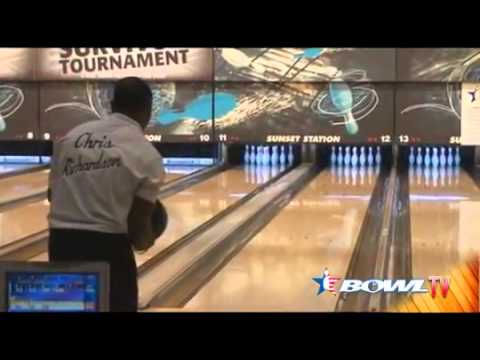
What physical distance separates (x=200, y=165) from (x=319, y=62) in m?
1.60

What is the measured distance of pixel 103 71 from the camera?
3.97m

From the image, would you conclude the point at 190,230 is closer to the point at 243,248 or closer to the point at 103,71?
the point at 243,248

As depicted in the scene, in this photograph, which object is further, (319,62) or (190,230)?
(319,62)

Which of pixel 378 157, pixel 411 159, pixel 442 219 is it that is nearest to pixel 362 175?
pixel 378 157

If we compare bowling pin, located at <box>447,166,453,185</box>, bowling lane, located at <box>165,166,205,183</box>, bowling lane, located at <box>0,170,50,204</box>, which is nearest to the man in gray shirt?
bowling lane, located at <box>0,170,50,204</box>

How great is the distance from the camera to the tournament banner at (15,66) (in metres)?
3.83

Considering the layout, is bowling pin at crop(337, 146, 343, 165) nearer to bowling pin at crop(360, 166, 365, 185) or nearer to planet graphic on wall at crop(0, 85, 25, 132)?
bowling pin at crop(360, 166, 365, 185)

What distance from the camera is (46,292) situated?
1978mm

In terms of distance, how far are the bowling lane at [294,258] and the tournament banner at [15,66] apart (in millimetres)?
1291

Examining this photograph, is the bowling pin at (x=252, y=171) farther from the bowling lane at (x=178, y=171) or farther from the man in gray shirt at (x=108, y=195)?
the man in gray shirt at (x=108, y=195)

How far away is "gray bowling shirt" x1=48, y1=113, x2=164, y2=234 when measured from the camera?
203 centimetres

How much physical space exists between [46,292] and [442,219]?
2773 millimetres

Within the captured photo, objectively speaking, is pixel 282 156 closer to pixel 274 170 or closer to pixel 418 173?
pixel 274 170

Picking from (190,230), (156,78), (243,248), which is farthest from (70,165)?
(156,78)
